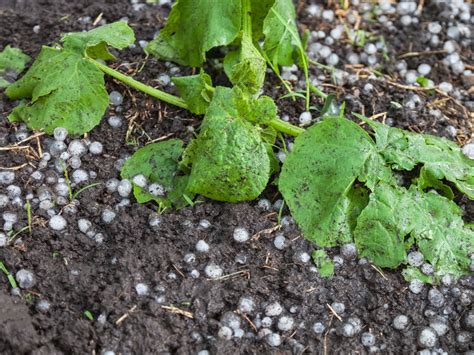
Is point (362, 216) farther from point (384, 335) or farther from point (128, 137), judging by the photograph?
point (128, 137)

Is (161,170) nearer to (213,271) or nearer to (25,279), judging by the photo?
(213,271)

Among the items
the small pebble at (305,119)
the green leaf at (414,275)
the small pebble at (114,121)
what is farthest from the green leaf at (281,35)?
the green leaf at (414,275)

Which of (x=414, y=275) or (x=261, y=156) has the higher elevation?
(x=261, y=156)

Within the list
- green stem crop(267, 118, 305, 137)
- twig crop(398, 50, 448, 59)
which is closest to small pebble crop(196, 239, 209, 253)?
green stem crop(267, 118, 305, 137)

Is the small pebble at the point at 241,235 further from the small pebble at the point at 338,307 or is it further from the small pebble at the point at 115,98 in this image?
the small pebble at the point at 115,98

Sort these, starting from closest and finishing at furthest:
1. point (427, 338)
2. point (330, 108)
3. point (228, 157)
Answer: point (427, 338)
point (228, 157)
point (330, 108)

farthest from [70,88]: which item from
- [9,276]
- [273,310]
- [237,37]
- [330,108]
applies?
[273,310]
